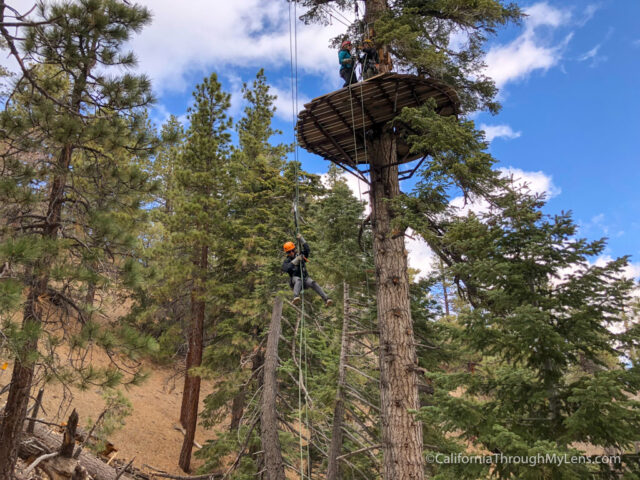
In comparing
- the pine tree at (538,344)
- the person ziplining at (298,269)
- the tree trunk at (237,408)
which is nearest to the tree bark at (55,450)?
the tree trunk at (237,408)

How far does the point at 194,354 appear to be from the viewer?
1368cm

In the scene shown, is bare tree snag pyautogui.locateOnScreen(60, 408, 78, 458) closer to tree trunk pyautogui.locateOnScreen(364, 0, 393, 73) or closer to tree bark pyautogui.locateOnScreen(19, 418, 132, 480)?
tree bark pyautogui.locateOnScreen(19, 418, 132, 480)

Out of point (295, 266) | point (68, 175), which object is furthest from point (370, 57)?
point (68, 175)

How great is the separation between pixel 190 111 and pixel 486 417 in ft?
49.3

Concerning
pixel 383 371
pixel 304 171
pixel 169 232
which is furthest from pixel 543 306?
pixel 169 232

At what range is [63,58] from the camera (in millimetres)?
6590

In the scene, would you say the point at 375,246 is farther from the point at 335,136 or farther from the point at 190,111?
the point at 190,111

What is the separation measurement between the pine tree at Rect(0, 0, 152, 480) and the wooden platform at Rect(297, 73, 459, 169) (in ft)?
10.8

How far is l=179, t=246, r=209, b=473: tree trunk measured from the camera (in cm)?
1318

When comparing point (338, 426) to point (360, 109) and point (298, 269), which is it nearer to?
point (298, 269)

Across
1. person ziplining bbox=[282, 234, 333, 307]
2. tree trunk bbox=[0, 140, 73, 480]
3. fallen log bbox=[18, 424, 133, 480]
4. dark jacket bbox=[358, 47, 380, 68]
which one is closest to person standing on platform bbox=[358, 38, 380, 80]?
dark jacket bbox=[358, 47, 380, 68]

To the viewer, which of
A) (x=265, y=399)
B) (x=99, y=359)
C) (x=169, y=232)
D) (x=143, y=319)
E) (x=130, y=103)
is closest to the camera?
(x=130, y=103)

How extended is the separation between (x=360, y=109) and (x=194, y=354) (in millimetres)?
10784

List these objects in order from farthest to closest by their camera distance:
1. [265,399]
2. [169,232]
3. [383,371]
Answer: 1. [169,232]
2. [265,399]
3. [383,371]
